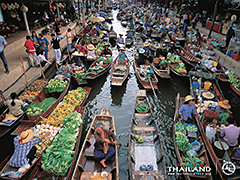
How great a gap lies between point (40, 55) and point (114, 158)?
9.54 metres

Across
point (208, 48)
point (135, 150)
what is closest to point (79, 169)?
point (135, 150)

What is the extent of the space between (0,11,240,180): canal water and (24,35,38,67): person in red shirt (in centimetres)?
150

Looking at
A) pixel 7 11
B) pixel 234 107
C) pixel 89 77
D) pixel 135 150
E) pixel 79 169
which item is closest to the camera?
pixel 79 169

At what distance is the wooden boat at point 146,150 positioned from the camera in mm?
5277

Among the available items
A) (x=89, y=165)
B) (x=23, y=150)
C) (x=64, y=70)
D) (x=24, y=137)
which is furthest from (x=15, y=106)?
(x=89, y=165)

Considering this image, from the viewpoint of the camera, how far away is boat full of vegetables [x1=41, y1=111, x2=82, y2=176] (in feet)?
17.3

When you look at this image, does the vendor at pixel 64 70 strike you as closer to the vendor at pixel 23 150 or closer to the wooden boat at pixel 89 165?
the wooden boat at pixel 89 165

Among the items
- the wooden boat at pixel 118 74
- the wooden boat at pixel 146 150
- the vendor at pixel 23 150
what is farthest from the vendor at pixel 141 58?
the vendor at pixel 23 150

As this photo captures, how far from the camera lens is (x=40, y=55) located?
11.7m

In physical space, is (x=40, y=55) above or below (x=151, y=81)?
above

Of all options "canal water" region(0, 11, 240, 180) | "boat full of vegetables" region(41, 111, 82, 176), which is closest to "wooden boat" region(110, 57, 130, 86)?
"canal water" region(0, 11, 240, 180)

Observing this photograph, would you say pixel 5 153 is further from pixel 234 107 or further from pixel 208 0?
pixel 208 0

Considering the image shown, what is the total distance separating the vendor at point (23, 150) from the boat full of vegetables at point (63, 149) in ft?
1.56

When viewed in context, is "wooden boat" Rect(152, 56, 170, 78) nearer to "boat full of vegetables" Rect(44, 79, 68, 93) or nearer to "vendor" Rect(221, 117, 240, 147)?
"vendor" Rect(221, 117, 240, 147)
